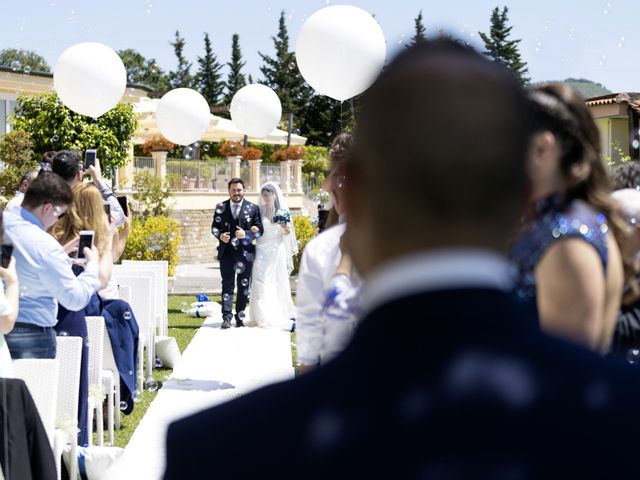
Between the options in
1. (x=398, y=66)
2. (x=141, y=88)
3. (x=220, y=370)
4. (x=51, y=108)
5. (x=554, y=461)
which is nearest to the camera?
(x=554, y=461)

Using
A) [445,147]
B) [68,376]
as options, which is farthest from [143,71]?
[445,147]

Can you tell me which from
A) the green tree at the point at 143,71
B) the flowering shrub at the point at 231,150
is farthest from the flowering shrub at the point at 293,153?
the green tree at the point at 143,71

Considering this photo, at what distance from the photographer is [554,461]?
90 cm

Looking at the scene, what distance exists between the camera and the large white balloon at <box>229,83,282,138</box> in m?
11.3

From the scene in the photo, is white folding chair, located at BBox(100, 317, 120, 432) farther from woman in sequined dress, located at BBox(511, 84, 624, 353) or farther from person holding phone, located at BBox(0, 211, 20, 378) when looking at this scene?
woman in sequined dress, located at BBox(511, 84, 624, 353)

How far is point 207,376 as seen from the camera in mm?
8859

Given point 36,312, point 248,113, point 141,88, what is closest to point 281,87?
point 141,88

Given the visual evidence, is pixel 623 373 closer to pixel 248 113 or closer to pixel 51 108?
pixel 248 113

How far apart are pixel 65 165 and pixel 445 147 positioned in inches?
222

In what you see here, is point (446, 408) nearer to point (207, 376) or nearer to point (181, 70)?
point (207, 376)

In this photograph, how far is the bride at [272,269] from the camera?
11.8 meters

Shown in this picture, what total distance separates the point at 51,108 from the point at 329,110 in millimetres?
28733

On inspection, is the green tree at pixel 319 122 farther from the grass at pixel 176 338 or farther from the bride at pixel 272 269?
the bride at pixel 272 269

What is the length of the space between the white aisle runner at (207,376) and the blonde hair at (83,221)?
1251mm
